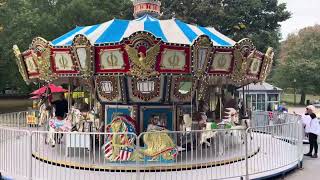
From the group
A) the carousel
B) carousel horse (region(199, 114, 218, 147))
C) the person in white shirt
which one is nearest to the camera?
the carousel

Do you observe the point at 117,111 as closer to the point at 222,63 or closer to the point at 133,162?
the point at 133,162

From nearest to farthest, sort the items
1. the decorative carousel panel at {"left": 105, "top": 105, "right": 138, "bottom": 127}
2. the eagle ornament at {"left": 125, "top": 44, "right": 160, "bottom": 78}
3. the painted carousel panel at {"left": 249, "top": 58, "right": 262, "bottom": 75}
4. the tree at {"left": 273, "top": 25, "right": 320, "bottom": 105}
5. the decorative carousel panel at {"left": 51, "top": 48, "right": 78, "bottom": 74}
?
1. the eagle ornament at {"left": 125, "top": 44, "right": 160, "bottom": 78}
2. the decorative carousel panel at {"left": 51, "top": 48, "right": 78, "bottom": 74}
3. the decorative carousel panel at {"left": 105, "top": 105, "right": 138, "bottom": 127}
4. the painted carousel panel at {"left": 249, "top": 58, "right": 262, "bottom": 75}
5. the tree at {"left": 273, "top": 25, "right": 320, "bottom": 105}

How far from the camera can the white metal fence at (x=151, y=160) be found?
8.88 meters

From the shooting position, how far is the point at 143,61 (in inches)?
388

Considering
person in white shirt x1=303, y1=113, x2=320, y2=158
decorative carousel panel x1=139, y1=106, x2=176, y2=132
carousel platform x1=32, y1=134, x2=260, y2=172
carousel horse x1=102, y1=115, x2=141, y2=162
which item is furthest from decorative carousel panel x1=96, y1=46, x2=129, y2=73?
person in white shirt x1=303, y1=113, x2=320, y2=158

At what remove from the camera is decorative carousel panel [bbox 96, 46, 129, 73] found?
10.1 metres

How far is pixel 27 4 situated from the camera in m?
34.9

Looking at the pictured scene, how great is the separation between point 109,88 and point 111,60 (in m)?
1.75

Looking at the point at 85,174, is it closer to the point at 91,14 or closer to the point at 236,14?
the point at 91,14

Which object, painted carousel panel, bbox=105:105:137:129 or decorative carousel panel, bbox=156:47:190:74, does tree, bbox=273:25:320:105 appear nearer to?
painted carousel panel, bbox=105:105:137:129

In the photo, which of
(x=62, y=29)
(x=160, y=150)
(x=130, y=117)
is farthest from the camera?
(x=62, y=29)

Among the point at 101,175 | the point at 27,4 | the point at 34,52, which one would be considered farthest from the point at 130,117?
the point at 27,4

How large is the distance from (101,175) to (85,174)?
1.18 ft

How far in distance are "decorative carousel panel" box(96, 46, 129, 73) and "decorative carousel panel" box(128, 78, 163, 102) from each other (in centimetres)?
104
